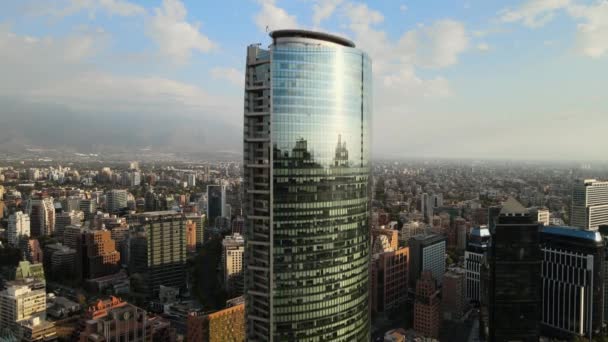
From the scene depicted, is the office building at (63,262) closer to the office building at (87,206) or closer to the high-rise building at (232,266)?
the high-rise building at (232,266)

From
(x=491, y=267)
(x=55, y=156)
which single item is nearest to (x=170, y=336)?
(x=491, y=267)

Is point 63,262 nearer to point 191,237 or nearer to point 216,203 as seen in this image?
point 191,237

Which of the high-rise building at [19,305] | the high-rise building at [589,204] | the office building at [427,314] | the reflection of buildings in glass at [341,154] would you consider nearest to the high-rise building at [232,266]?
the high-rise building at [19,305]

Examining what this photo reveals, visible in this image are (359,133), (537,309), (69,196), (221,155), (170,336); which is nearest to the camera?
(359,133)

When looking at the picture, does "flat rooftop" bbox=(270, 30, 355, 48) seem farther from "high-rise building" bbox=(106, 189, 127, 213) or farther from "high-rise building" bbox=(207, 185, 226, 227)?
"high-rise building" bbox=(106, 189, 127, 213)

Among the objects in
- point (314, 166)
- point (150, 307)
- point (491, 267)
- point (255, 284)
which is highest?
point (314, 166)

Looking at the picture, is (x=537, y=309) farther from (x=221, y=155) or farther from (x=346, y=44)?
(x=221, y=155)
